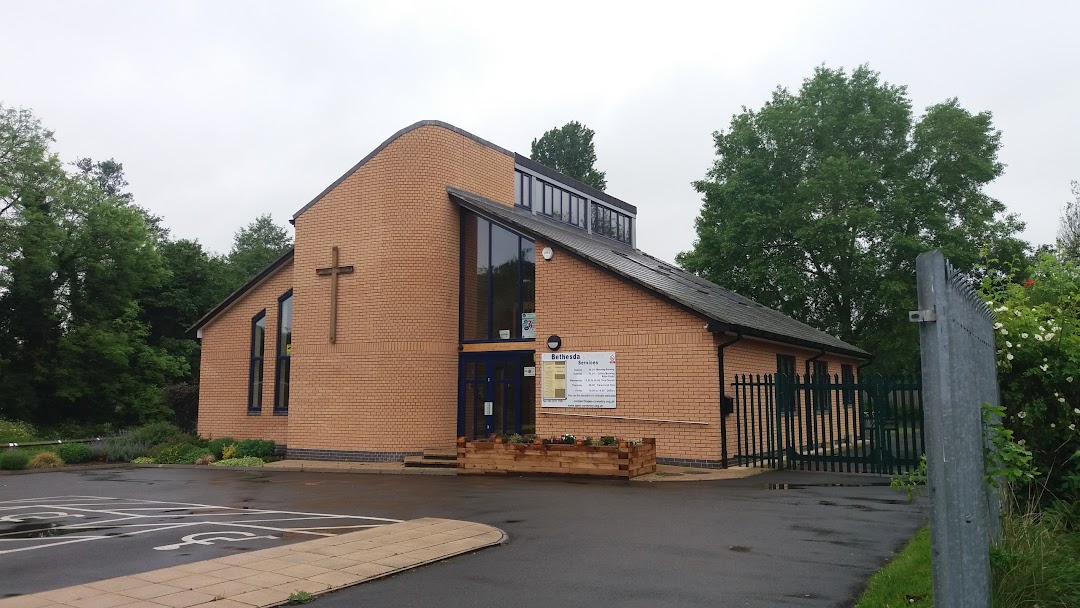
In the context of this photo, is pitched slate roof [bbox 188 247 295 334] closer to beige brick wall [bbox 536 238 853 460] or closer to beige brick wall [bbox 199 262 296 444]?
beige brick wall [bbox 199 262 296 444]

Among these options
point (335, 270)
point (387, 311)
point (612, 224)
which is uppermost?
point (612, 224)

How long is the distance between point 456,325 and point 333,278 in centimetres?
333

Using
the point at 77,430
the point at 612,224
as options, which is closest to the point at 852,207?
the point at 612,224

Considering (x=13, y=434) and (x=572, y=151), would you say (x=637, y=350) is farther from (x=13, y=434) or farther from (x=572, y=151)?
(x=572, y=151)

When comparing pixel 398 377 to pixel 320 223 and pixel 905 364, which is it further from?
pixel 905 364

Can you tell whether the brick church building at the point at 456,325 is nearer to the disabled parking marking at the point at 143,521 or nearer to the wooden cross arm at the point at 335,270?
the wooden cross arm at the point at 335,270

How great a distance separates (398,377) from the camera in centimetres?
1903

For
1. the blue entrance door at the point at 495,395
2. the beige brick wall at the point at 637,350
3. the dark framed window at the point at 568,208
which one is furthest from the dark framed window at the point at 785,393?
the dark framed window at the point at 568,208

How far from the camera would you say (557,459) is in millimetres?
15352

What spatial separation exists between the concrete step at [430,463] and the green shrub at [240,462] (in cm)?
399

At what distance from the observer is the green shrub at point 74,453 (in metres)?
21.1

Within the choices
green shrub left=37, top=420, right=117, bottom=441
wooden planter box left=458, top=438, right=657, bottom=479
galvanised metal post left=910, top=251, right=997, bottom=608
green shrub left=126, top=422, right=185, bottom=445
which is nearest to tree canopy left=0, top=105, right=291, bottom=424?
green shrub left=37, top=420, right=117, bottom=441

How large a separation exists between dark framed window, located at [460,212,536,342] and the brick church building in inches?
1.4

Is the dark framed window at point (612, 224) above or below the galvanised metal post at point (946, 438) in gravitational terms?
above
